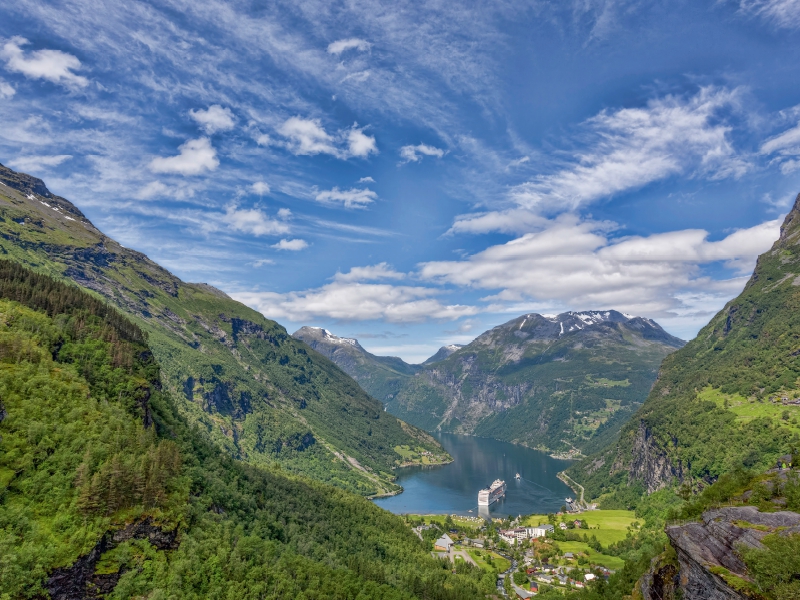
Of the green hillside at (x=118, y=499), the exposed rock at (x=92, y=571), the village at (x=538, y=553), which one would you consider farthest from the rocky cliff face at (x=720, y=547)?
the village at (x=538, y=553)

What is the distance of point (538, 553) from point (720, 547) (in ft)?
452

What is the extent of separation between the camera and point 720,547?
154ft

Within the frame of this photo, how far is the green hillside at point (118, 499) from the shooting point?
62.3 m

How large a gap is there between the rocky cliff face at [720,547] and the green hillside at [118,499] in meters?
57.1

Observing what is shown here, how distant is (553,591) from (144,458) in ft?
360

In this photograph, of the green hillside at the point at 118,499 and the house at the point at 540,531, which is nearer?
the green hillside at the point at 118,499

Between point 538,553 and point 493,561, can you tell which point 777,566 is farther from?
point 538,553

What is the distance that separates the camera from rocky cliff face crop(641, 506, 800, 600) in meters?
43.4

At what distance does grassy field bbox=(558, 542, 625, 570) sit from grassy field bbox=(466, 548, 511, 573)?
21091mm

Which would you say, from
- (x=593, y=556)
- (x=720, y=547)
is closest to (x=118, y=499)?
(x=720, y=547)

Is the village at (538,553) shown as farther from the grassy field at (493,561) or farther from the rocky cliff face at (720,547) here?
the rocky cliff face at (720,547)

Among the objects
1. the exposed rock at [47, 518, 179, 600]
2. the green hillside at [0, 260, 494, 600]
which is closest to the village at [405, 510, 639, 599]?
the green hillside at [0, 260, 494, 600]

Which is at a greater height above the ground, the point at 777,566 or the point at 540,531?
the point at 777,566

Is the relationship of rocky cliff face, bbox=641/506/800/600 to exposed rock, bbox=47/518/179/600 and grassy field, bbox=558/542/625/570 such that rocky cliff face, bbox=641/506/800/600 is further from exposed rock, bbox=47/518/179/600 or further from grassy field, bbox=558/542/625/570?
grassy field, bbox=558/542/625/570
